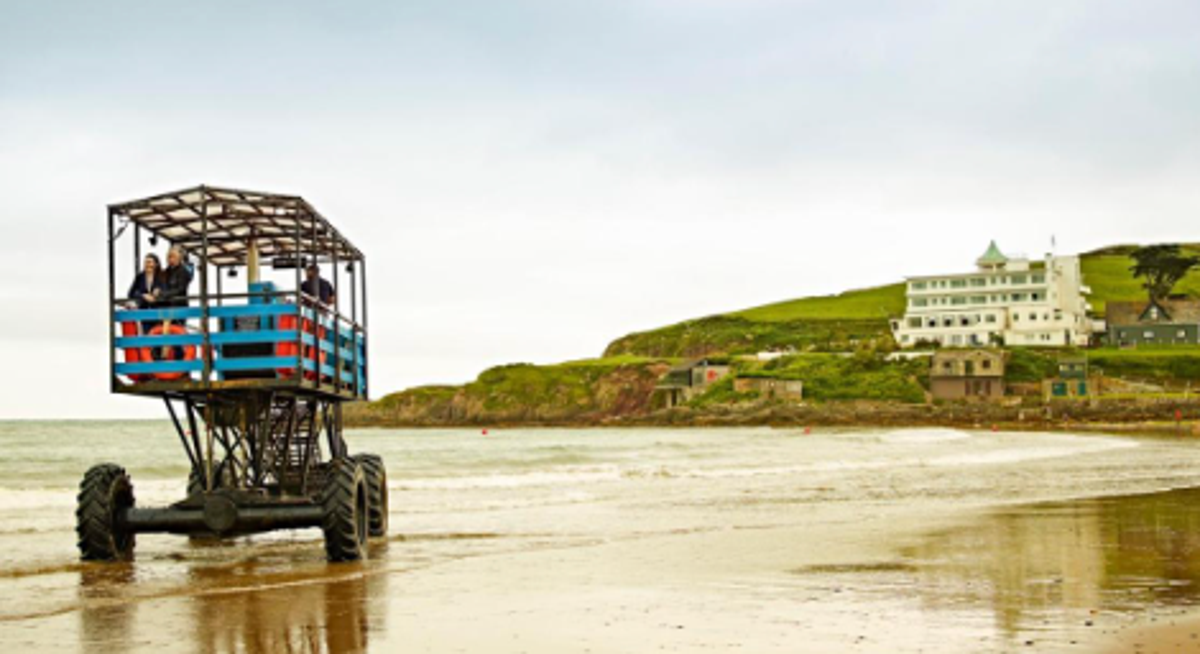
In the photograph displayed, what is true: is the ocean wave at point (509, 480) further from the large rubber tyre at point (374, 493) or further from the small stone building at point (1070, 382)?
the small stone building at point (1070, 382)

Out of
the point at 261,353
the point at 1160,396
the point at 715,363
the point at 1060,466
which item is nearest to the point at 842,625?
the point at 261,353

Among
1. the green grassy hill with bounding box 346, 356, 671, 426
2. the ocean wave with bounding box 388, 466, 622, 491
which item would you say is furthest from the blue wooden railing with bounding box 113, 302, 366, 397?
the green grassy hill with bounding box 346, 356, 671, 426

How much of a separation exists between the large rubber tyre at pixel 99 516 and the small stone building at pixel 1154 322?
127 meters

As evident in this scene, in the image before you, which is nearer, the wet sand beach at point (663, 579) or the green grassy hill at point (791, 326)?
the wet sand beach at point (663, 579)

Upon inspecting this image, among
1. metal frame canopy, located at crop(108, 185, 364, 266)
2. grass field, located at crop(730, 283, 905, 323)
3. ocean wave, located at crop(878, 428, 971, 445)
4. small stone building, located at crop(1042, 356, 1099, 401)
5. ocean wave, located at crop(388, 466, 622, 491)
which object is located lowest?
ocean wave, located at crop(878, 428, 971, 445)

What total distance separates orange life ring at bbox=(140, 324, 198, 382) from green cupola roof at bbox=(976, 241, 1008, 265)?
123 metres

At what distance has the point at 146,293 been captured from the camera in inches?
539

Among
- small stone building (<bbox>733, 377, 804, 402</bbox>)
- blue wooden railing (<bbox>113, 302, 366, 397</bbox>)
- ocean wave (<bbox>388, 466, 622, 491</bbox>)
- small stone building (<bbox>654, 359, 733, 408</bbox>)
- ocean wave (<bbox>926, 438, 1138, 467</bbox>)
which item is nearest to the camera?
blue wooden railing (<bbox>113, 302, 366, 397</bbox>)

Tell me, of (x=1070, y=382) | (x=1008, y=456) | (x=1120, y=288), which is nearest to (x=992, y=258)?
(x=1070, y=382)

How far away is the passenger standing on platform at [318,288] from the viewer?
561 inches

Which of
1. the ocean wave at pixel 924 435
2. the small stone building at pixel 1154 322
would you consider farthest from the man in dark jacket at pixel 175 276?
the small stone building at pixel 1154 322

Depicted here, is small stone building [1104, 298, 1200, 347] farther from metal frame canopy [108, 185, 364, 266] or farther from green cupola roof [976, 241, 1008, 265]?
metal frame canopy [108, 185, 364, 266]

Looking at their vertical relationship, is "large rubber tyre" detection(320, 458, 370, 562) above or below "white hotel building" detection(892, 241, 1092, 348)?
below

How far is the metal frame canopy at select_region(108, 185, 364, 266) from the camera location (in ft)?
44.4
